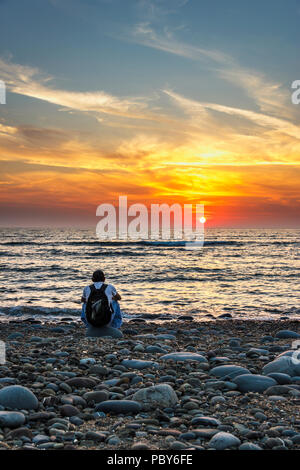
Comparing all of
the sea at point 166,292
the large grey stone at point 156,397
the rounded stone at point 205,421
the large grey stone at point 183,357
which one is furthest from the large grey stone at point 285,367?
the sea at point 166,292

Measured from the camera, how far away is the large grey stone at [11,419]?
3.64 metres

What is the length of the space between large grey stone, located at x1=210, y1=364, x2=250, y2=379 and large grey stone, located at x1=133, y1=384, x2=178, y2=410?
4.05 feet

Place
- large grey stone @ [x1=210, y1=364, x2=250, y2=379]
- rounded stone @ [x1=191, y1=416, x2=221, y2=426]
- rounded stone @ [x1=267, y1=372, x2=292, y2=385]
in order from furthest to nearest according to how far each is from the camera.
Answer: large grey stone @ [x1=210, y1=364, x2=250, y2=379]
rounded stone @ [x1=267, y1=372, x2=292, y2=385]
rounded stone @ [x1=191, y1=416, x2=221, y2=426]

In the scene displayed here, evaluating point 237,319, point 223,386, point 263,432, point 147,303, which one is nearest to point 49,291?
point 147,303

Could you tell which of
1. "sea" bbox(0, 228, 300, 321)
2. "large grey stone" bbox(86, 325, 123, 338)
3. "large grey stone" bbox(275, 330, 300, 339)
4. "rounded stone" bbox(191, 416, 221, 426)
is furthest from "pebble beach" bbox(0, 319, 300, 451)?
"sea" bbox(0, 228, 300, 321)

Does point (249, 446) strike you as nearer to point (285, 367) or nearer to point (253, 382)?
point (253, 382)

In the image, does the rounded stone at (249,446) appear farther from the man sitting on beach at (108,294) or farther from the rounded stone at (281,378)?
the man sitting on beach at (108,294)

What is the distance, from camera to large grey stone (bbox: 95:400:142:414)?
4.11m

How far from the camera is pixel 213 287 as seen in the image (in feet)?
62.4

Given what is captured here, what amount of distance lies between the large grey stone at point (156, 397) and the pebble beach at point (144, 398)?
11 millimetres

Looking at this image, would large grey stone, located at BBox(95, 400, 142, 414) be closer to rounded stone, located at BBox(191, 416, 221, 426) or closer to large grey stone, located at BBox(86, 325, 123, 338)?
rounded stone, located at BBox(191, 416, 221, 426)

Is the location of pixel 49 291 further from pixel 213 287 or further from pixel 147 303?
pixel 213 287

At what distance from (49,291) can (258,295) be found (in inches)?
372

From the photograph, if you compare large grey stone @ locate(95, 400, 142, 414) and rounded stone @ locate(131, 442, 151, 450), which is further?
large grey stone @ locate(95, 400, 142, 414)
